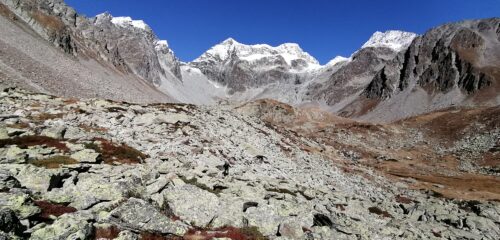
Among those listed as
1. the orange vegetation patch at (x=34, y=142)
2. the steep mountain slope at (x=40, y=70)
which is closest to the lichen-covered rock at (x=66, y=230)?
the orange vegetation patch at (x=34, y=142)

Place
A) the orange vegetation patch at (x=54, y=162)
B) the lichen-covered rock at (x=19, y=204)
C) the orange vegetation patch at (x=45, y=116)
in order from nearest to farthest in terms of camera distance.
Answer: the lichen-covered rock at (x=19, y=204)
the orange vegetation patch at (x=54, y=162)
the orange vegetation patch at (x=45, y=116)

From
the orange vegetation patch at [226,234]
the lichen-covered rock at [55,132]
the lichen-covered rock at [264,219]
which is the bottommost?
the lichen-covered rock at [55,132]

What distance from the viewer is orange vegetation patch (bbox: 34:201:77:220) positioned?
17587mm

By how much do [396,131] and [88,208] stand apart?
113148 millimetres

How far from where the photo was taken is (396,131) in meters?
120

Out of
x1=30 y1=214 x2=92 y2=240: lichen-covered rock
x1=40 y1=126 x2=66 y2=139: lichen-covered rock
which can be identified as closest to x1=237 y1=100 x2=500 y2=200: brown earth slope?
x1=40 y1=126 x2=66 y2=139: lichen-covered rock

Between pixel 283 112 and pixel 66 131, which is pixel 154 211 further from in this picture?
pixel 283 112

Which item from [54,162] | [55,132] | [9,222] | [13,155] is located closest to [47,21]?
[55,132]

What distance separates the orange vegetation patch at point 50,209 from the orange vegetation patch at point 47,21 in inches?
5363

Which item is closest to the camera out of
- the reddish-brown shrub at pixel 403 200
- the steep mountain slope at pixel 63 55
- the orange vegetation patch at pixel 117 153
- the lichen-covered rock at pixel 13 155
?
the lichen-covered rock at pixel 13 155

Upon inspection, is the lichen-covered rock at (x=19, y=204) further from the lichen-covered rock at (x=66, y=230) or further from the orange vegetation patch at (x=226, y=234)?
the orange vegetation patch at (x=226, y=234)

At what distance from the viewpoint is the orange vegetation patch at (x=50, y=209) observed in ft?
57.7

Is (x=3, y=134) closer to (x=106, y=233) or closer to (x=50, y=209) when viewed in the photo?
(x=50, y=209)

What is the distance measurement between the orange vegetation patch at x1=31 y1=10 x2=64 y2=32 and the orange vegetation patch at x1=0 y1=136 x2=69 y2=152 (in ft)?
403
